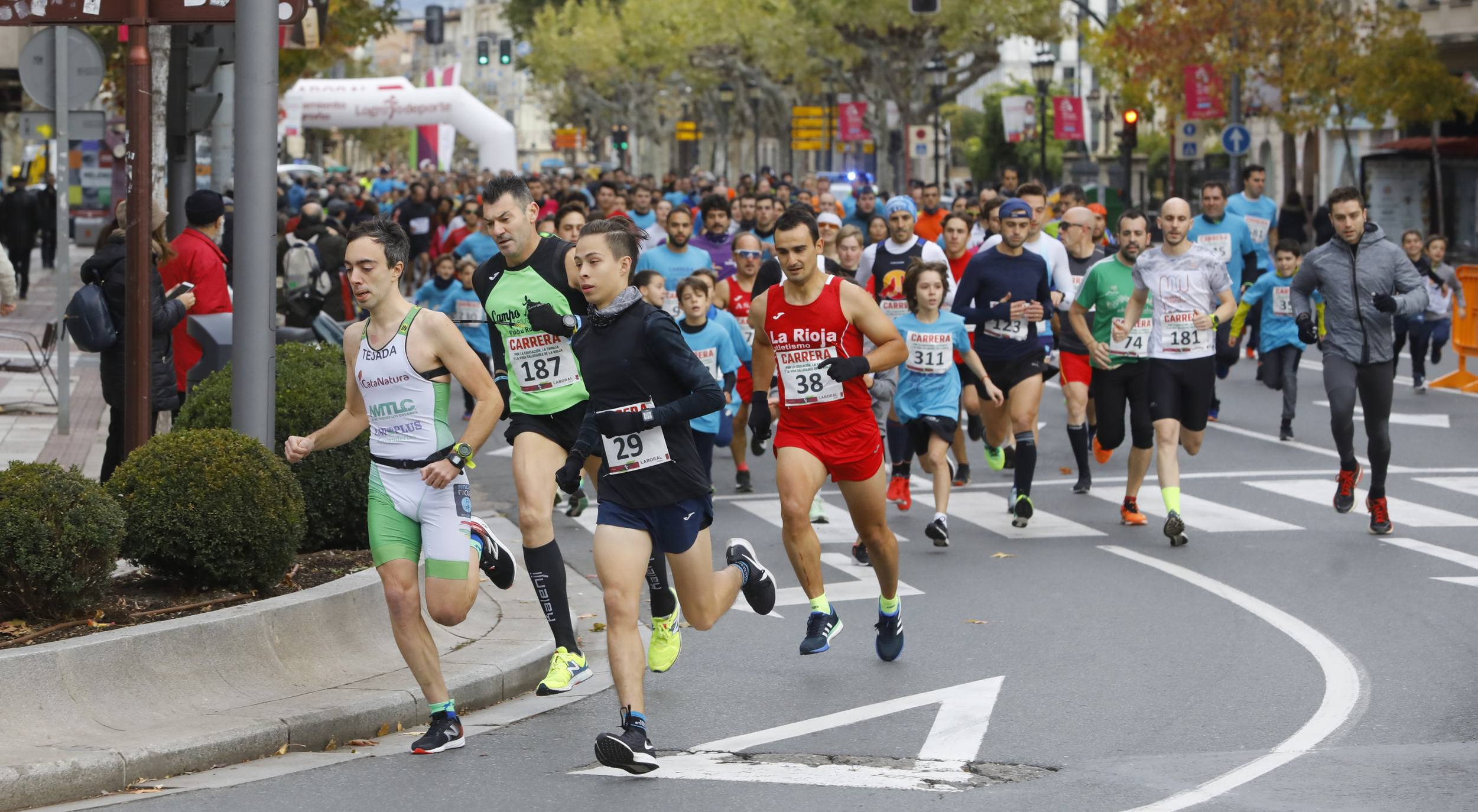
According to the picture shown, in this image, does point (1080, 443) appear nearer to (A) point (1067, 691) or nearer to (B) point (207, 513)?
(A) point (1067, 691)

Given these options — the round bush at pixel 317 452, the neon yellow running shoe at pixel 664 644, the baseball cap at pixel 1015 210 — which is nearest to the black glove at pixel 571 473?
the neon yellow running shoe at pixel 664 644

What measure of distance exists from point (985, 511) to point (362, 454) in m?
5.01

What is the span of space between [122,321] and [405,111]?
61.7m

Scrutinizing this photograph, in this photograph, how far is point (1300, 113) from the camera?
43875 mm

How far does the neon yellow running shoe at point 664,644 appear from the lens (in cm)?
782

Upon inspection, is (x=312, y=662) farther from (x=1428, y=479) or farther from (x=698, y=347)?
(x=1428, y=479)

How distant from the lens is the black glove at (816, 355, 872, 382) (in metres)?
8.41

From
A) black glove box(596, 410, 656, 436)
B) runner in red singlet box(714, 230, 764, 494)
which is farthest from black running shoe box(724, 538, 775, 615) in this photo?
runner in red singlet box(714, 230, 764, 494)

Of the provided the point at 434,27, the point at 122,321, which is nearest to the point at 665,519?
the point at 122,321

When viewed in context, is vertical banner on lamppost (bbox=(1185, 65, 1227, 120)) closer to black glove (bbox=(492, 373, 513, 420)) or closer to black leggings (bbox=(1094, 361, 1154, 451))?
black leggings (bbox=(1094, 361, 1154, 451))

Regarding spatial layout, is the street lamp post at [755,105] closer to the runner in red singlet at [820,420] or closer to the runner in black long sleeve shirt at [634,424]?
the runner in red singlet at [820,420]

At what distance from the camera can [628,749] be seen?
6664mm

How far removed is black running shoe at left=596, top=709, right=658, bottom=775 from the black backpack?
226 inches

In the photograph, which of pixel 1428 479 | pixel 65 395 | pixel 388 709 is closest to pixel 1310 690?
pixel 388 709
